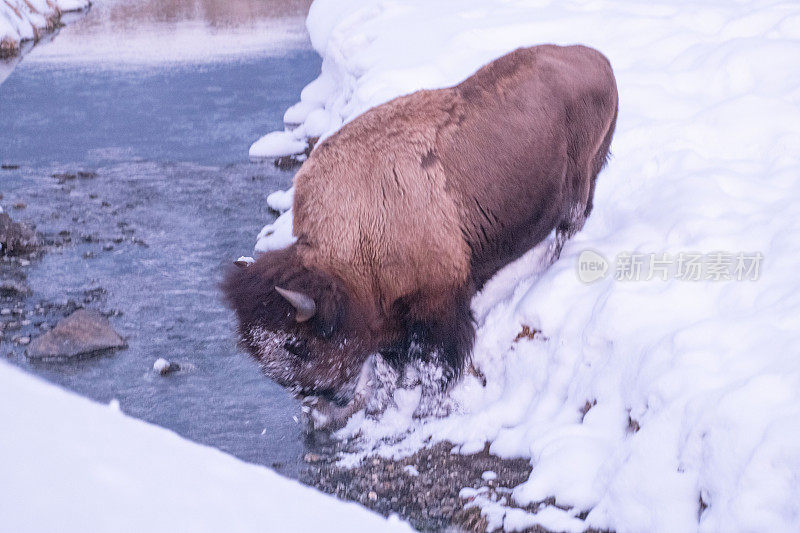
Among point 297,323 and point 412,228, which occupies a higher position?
point 412,228

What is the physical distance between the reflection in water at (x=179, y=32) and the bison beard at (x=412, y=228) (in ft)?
34.4

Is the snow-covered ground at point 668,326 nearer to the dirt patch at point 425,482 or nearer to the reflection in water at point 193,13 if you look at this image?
the dirt patch at point 425,482

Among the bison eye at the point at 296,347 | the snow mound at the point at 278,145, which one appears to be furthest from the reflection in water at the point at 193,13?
the bison eye at the point at 296,347

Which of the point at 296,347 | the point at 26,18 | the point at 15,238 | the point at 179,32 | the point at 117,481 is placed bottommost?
the point at 179,32

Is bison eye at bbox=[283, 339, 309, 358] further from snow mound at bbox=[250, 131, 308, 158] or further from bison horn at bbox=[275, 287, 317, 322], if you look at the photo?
snow mound at bbox=[250, 131, 308, 158]

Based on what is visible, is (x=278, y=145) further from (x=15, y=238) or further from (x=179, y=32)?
(x=179, y=32)

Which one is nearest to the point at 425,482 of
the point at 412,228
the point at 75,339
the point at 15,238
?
the point at 412,228

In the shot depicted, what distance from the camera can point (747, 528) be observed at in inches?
81.8

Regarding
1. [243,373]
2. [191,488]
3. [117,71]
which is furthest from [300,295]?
[117,71]

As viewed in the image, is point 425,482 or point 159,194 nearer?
point 425,482

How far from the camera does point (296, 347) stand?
10.4 feet

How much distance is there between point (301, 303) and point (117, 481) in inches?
79.6

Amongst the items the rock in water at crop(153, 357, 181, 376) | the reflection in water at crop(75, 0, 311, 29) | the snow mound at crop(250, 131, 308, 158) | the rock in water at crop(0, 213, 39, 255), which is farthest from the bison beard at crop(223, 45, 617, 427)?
the reflection in water at crop(75, 0, 311, 29)

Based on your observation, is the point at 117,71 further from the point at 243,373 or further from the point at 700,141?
the point at 700,141
